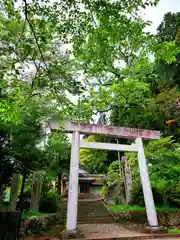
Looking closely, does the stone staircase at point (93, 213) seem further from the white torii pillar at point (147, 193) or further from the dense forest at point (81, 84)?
the white torii pillar at point (147, 193)

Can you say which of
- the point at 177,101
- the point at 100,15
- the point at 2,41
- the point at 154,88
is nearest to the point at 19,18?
the point at 100,15

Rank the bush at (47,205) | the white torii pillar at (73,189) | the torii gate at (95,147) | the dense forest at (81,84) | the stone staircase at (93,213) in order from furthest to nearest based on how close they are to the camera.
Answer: the stone staircase at (93,213) → the bush at (47,205) → the torii gate at (95,147) → the white torii pillar at (73,189) → the dense forest at (81,84)

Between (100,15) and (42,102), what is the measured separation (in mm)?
6270

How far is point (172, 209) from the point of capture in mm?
9562

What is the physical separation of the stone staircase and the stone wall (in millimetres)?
829

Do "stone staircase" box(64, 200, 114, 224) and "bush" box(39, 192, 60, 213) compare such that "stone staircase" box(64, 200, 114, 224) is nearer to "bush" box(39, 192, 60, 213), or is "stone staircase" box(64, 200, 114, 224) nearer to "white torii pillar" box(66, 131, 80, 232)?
"bush" box(39, 192, 60, 213)

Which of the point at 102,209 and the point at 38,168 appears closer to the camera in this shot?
the point at 38,168

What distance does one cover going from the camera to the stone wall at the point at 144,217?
9008 mm

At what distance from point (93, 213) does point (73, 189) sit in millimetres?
6224

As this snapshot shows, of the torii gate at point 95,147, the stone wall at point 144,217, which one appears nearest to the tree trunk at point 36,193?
the torii gate at point 95,147

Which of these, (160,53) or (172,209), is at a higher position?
(160,53)

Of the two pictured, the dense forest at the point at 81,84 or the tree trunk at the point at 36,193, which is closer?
the dense forest at the point at 81,84

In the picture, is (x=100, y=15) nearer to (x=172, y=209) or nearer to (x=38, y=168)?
(x=38, y=168)

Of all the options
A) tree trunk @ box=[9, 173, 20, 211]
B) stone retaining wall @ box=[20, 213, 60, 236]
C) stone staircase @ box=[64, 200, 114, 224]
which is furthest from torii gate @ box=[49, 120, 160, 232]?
stone staircase @ box=[64, 200, 114, 224]
